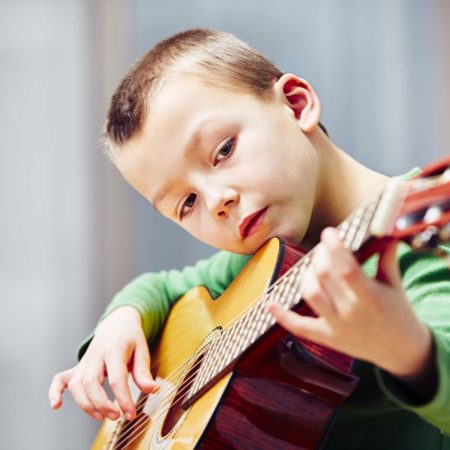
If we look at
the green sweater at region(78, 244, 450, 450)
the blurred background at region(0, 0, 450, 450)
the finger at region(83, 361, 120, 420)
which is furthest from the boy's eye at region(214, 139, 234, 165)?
the blurred background at region(0, 0, 450, 450)

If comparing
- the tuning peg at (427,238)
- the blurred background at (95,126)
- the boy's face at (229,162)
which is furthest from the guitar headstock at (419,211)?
the blurred background at (95,126)

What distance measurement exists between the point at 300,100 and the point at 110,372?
44 centimetres

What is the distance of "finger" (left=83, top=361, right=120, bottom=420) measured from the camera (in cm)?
102

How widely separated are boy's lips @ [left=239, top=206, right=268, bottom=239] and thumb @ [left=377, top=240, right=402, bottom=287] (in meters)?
0.34

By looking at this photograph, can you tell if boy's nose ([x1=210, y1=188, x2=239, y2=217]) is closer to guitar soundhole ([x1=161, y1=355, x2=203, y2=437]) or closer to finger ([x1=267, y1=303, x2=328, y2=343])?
guitar soundhole ([x1=161, y1=355, x2=203, y2=437])

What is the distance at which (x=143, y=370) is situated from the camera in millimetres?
1044

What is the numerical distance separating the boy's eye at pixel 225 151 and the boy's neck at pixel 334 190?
0.12 metres

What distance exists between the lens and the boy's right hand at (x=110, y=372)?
102cm

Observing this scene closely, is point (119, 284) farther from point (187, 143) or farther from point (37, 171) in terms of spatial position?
point (187, 143)

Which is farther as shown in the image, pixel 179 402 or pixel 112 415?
pixel 112 415

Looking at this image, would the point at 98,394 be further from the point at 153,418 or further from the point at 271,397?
the point at 271,397

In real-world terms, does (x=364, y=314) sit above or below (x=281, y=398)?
above

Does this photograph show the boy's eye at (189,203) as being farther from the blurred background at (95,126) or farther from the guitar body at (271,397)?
the blurred background at (95,126)

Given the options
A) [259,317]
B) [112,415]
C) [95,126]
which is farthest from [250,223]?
[95,126]
